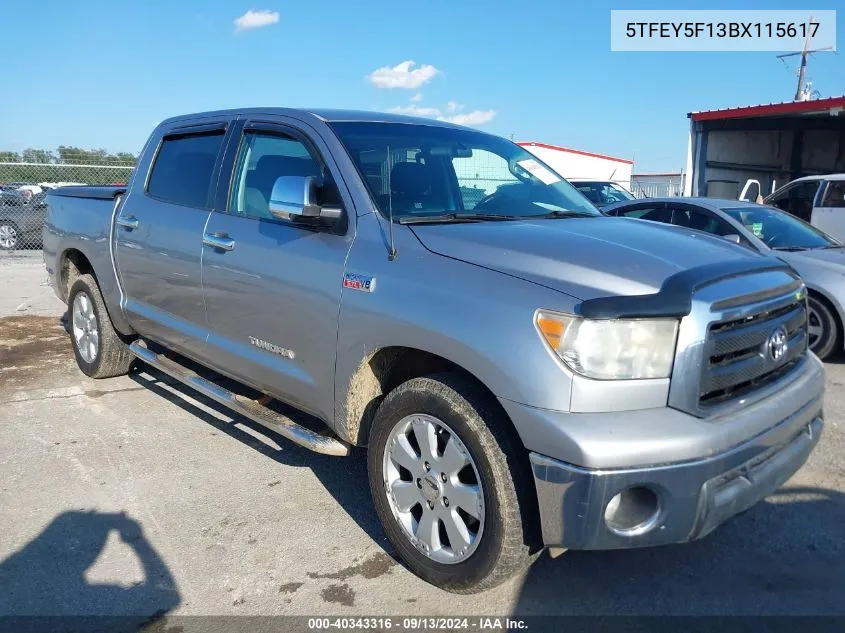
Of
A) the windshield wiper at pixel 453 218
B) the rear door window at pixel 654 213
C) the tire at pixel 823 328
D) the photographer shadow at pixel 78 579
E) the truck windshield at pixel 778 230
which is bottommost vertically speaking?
the photographer shadow at pixel 78 579

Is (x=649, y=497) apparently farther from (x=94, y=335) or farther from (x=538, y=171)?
(x=94, y=335)

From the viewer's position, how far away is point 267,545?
10.6ft

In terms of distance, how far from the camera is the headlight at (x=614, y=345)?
7.65 feet

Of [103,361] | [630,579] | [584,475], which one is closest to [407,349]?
[584,475]

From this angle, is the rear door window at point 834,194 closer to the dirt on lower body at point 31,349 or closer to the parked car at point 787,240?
the parked car at point 787,240

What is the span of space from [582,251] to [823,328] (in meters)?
4.60

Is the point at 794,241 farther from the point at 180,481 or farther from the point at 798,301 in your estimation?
the point at 180,481

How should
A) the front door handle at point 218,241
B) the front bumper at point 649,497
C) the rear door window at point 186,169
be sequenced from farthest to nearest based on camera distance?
1. the rear door window at point 186,169
2. the front door handle at point 218,241
3. the front bumper at point 649,497

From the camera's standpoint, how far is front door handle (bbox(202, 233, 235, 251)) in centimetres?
371

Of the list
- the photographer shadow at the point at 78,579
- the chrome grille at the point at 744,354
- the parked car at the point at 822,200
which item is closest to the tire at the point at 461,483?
the chrome grille at the point at 744,354

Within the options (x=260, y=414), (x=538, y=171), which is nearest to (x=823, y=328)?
(x=538, y=171)

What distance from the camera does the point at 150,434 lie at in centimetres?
460

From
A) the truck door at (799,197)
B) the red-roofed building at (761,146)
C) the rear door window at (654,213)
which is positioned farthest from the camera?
the red-roofed building at (761,146)

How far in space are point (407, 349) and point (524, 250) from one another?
0.65 m
